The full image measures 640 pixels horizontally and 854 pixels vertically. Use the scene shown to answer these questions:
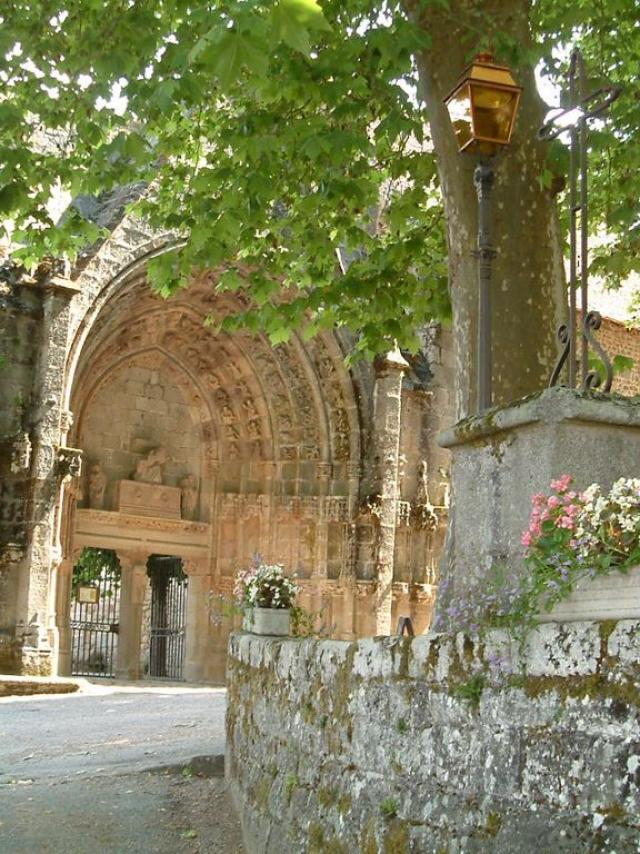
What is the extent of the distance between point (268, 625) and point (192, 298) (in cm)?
1093

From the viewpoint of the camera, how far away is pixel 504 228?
722 cm

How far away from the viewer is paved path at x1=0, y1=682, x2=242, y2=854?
6207mm

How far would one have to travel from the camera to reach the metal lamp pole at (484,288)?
5156 mm

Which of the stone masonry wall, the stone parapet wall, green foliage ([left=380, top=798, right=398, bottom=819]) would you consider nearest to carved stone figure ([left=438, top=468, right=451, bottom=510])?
the stone masonry wall

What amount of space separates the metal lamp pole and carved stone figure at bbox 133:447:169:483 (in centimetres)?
1295

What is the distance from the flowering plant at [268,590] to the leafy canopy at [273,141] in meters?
2.57

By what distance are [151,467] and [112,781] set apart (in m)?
10.4

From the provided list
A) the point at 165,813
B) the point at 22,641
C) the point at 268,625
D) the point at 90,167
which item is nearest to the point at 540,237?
the point at 268,625

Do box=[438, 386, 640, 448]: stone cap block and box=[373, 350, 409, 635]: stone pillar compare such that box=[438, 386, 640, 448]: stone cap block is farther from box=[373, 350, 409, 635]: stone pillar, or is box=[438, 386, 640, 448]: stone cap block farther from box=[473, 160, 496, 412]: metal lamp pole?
box=[373, 350, 409, 635]: stone pillar

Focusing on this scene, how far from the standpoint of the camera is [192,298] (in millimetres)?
17453

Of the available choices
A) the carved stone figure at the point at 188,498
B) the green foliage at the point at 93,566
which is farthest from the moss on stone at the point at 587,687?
the green foliage at the point at 93,566

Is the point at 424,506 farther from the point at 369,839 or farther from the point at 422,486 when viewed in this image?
the point at 369,839

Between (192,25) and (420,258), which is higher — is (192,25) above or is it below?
above

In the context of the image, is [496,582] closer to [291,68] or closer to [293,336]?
[291,68]
